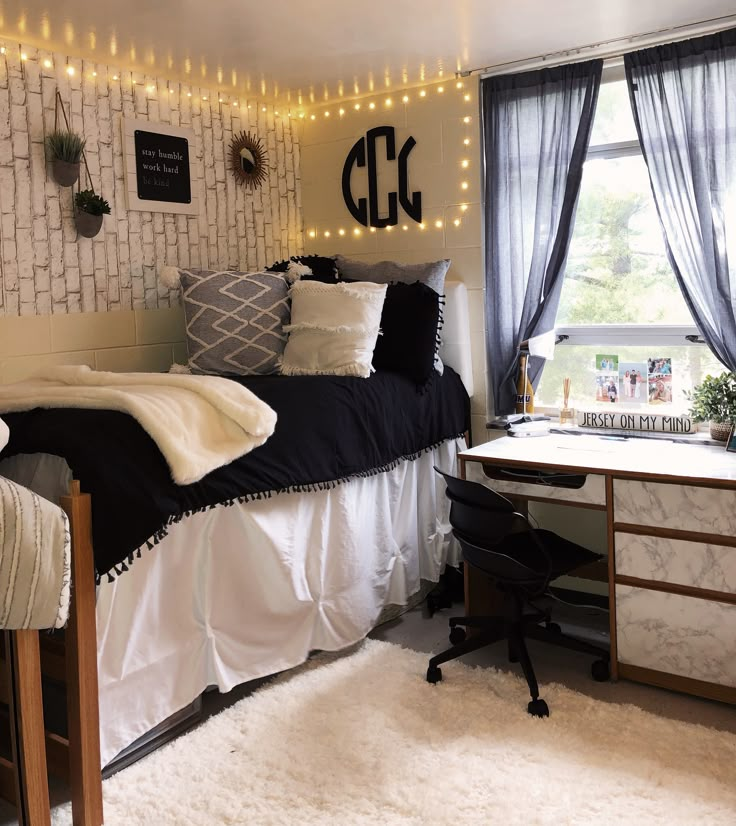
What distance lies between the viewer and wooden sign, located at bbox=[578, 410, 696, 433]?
10.5ft

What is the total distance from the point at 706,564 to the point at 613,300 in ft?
4.41

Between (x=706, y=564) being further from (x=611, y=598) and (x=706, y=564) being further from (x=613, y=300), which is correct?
(x=613, y=300)

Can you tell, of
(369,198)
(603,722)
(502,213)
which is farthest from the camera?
(369,198)

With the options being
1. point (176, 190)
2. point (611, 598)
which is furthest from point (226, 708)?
point (176, 190)

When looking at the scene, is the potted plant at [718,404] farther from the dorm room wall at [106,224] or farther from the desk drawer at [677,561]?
the dorm room wall at [106,224]

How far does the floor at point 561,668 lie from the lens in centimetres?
251

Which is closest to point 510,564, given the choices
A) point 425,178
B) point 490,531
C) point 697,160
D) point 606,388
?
point 490,531

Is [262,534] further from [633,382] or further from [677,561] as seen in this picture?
[633,382]

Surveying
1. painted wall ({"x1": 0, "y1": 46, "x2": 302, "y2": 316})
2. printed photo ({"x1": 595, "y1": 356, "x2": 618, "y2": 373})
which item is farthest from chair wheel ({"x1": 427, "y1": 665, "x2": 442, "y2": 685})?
painted wall ({"x1": 0, "y1": 46, "x2": 302, "y2": 316})

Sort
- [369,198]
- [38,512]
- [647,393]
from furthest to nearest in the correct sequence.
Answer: [369,198] → [647,393] → [38,512]

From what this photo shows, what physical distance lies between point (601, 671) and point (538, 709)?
35 cm

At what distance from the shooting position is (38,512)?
6.02 ft

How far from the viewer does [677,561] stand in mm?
2576

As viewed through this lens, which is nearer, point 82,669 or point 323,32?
point 82,669
